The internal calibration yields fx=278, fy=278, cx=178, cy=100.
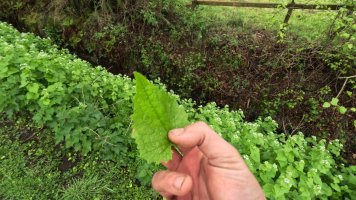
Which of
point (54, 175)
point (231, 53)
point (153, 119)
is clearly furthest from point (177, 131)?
point (231, 53)

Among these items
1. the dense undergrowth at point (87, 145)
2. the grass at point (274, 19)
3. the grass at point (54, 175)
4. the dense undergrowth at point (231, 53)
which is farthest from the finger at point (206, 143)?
the grass at point (274, 19)

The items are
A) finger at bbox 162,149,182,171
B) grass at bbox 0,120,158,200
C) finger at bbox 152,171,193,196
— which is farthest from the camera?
grass at bbox 0,120,158,200

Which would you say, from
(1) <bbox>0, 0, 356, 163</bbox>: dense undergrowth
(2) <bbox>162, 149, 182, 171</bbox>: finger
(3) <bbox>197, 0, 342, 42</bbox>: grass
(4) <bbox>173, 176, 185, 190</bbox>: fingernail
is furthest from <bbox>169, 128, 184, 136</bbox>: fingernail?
(3) <bbox>197, 0, 342, 42</bbox>: grass

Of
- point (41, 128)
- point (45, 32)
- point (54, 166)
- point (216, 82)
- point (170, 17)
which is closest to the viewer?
point (54, 166)

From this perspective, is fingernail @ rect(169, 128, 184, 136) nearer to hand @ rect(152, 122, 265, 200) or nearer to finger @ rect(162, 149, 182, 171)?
hand @ rect(152, 122, 265, 200)

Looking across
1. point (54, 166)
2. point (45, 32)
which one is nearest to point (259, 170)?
point (54, 166)

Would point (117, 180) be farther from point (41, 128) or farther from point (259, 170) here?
point (259, 170)
